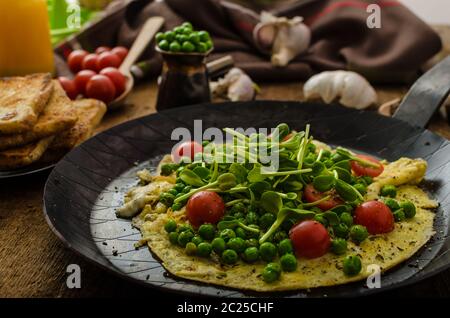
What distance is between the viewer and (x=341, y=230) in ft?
7.75

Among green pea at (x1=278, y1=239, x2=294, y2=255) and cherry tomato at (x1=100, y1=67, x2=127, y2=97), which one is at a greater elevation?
green pea at (x1=278, y1=239, x2=294, y2=255)

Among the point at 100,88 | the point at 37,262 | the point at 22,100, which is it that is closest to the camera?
the point at 37,262

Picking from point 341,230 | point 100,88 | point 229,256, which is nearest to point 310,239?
point 341,230

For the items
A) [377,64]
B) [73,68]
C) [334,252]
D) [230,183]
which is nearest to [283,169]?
[230,183]

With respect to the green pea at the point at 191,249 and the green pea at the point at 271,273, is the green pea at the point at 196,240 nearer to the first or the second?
the green pea at the point at 191,249

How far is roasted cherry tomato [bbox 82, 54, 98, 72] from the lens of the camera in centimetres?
447

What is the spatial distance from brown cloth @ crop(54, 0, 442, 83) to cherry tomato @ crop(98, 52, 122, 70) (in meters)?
0.31

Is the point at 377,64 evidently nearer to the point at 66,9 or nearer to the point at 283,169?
the point at 283,169

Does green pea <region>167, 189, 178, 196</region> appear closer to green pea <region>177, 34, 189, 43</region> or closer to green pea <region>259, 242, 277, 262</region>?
green pea <region>259, 242, 277, 262</region>

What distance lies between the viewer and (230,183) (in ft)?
8.39

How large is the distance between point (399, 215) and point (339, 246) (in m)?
0.42

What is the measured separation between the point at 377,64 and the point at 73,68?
231 cm

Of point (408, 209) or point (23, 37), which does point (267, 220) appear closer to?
point (408, 209)

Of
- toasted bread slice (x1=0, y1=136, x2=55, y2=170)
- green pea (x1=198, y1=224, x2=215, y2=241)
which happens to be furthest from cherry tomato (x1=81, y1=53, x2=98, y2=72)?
green pea (x1=198, y1=224, x2=215, y2=241)
